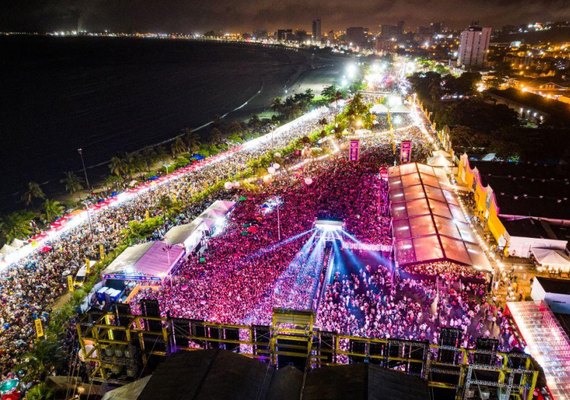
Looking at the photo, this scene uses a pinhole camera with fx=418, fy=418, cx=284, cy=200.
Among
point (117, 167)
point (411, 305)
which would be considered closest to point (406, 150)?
point (411, 305)

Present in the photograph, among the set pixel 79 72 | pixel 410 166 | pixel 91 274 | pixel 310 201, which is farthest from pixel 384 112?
pixel 79 72

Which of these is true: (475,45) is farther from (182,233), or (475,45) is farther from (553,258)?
(182,233)

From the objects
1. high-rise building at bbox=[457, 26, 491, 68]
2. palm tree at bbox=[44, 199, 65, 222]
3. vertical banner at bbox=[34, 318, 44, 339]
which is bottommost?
palm tree at bbox=[44, 199, 65, 222]

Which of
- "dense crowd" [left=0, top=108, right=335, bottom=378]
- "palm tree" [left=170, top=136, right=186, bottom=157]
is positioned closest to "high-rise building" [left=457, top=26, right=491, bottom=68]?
"palm tree" [left=170, top=136, right=186, bottom=157]

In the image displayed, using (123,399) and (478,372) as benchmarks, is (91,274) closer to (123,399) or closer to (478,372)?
(123,399)

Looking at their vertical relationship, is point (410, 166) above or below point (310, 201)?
above

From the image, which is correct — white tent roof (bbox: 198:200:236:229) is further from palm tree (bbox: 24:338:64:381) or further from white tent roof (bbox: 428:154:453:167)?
white tent roof (bbox: 428:154:453:167)

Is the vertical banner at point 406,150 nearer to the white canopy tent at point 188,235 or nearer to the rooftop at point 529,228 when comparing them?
the rooftop at point 529,228
